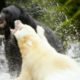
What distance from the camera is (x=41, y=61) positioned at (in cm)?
197

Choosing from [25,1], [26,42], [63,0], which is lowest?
[26,42]

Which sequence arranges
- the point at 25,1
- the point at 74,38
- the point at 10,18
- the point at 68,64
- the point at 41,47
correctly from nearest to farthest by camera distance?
the point at 68,64 < the point at 41,47 < the point at 10,18 < the point at 74,38 < the point at 25,1

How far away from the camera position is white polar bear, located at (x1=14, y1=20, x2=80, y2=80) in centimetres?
185

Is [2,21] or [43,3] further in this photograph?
[43,3]

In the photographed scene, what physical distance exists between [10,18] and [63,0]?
0.97 meters

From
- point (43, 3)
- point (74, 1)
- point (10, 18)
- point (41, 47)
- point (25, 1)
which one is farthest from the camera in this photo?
point (25, 1)

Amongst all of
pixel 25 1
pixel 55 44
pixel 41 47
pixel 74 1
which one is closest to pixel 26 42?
pixel 41 47

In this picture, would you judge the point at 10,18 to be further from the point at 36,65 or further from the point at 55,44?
the point at 36,65

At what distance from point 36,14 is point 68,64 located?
11.3 m

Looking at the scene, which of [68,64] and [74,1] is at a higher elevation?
[74,1]

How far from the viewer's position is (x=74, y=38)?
1007 centimetres

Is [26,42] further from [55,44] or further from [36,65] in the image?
[55,44]

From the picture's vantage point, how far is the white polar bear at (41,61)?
1.85 metres

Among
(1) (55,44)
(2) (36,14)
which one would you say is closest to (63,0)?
(1) (55,44)
